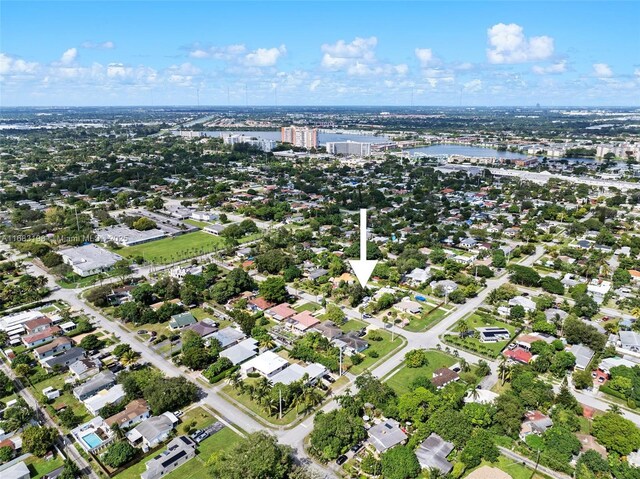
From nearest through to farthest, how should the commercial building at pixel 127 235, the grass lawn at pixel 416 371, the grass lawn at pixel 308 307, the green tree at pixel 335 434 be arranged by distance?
1. the green tree at pixel 335 434
2. the grass lawn at pixel 416 371
3. the grass lawn at pixel 308 307
4. the commercial building at pixel 127 235

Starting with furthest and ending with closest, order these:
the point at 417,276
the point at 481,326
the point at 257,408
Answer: the point at 417,276 < the point at 481,326 < the point at 257,408

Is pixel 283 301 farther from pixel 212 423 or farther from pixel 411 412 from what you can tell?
pixel 411 412

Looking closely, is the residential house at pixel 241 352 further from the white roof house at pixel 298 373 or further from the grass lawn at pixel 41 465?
the grass lawn at pixel 41 465

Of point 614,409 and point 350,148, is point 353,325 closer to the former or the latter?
point 614,409

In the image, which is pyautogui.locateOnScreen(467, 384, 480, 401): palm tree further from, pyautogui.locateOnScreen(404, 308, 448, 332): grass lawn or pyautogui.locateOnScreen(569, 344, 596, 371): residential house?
pyautogui.locateOnScreen(569, 344, 596, 371): residential house

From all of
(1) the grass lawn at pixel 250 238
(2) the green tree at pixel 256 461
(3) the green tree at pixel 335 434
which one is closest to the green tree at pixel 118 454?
(2) the green tree at pixel 256 461

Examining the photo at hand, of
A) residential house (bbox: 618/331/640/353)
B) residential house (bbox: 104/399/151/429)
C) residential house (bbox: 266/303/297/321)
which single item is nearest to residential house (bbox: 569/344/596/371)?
residential house (bbox: 618/331/640/353)

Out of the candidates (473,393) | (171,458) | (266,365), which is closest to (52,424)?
(171,458)
